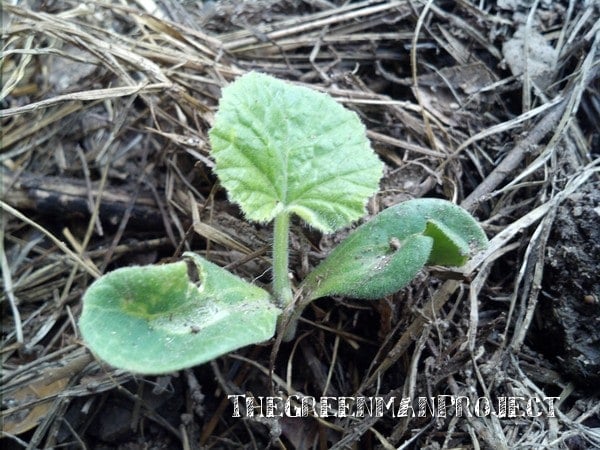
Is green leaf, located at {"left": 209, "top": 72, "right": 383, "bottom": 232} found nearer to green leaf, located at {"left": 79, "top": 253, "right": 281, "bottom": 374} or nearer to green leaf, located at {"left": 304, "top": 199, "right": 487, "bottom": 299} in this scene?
green leaf, located at {"left": 304, "top": 199, "right": 487, "bottom": 299}

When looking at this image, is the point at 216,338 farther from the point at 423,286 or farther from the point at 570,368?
the point at 570,368

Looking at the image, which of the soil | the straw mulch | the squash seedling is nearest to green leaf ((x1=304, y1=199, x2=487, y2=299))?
the squash seedling

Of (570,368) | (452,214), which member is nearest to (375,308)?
(452,214)

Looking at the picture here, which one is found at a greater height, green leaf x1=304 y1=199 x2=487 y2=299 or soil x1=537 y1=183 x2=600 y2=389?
green leaf x1=304 y1=199 x2=487 y2=299

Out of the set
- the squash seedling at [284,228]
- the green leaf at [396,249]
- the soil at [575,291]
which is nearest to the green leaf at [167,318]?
the squash seedling at [284,228]

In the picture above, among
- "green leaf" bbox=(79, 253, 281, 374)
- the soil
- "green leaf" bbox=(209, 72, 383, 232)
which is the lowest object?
the soil

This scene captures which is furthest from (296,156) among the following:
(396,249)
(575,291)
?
(575,291)
